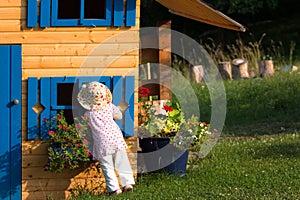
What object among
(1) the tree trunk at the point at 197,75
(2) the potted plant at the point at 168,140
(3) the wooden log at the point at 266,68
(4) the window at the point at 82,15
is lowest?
(2) the potted plant at the point at 168,140

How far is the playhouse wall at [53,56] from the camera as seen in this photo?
30.3ft

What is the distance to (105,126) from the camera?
9070 mm

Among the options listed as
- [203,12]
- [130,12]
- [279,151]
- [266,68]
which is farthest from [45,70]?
[266,68]

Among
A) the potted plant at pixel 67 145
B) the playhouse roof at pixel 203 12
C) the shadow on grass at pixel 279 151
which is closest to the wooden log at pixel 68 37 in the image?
the playhouse roof at pixel 203 12

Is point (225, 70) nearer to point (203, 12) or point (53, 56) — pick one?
point (203, 12)

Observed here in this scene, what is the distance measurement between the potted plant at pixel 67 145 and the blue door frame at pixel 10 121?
403mm

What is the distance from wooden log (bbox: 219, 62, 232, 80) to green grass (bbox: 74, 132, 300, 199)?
6.89 meters

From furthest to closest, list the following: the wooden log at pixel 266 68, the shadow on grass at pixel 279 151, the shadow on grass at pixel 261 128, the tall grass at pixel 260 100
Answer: the wooden log at pixel 266 68, the tall grass at pixel 260 100, the shadow on grass at pixel 261 128, the shadow on grass at pixel 279 151

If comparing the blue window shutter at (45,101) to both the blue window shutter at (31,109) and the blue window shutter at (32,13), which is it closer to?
the blue window shutter at (31,109)

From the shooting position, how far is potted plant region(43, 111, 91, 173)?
900 centimetres

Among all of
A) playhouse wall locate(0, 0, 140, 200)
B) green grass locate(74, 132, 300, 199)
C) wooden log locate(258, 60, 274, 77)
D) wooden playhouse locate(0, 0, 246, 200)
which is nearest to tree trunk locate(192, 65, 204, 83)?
wooden log locate(258, 60, 274, 77)

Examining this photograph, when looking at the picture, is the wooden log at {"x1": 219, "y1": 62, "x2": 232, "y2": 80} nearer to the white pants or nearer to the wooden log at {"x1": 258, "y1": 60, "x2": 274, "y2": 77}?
the wooden log at {"x1": 258, "y1": 60, "x2": 274, "y2": 77}

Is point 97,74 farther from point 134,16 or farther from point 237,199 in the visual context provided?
point 237,199

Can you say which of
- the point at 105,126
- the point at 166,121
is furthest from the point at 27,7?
the point at 166,121
